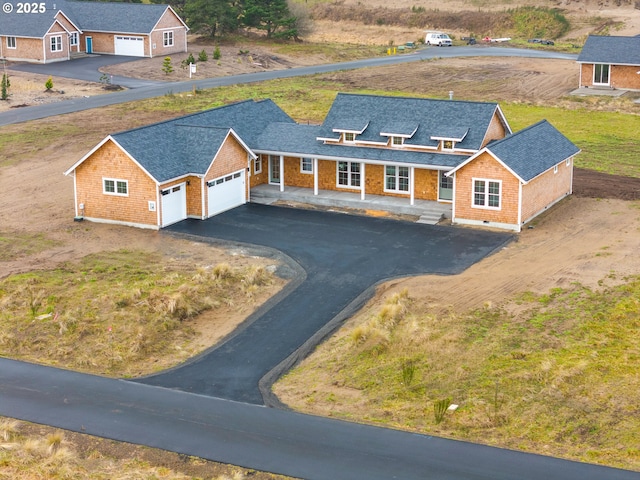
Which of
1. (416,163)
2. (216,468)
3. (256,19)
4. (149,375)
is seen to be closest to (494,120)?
(416,163)

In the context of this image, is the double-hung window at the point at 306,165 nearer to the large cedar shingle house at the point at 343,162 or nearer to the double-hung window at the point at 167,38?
the large cedar shingle house at the point at 343,162

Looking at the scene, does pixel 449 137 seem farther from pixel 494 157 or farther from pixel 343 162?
pixel 343 162

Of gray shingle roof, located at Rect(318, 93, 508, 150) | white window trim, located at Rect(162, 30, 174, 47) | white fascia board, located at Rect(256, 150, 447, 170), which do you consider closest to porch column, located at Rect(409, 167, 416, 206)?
white fascia board, located at Rect(256, 150, 447, 170)

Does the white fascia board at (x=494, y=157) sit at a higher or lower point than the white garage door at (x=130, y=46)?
lower

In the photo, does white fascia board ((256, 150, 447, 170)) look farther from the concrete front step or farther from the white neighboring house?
the white neighboring house

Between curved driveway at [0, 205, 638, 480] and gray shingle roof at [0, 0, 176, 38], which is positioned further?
gray shingle roof at [0, 0, 176, 38]

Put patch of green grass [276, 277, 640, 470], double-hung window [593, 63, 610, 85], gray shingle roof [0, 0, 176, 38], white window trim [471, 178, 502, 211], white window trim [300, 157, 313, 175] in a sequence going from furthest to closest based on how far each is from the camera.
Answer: gray shingle roof [0, 0, 176, 38], double-hung window [593, 63, 610, 85], white window trim [300, 157, 313, 175], white window trim [471, 178, 502, 211], patch of green grass [276, 277, 640, 470]

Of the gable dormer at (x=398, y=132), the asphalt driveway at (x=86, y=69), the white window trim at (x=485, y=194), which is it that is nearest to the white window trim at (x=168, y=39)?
the asphalt driveway at (x=86, y=69)
